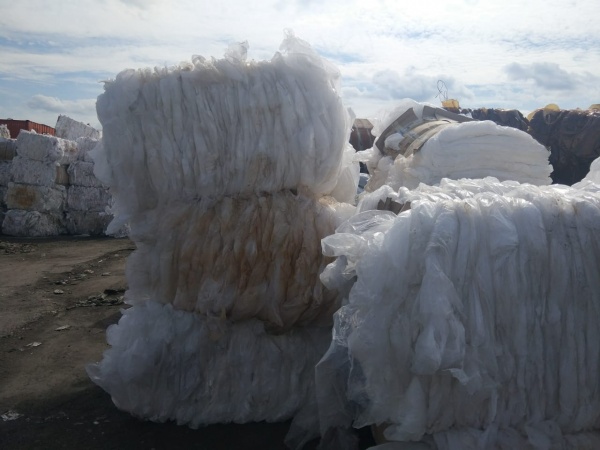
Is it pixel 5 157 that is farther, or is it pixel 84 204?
pixel 5 157

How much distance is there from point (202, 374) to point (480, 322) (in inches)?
48.5

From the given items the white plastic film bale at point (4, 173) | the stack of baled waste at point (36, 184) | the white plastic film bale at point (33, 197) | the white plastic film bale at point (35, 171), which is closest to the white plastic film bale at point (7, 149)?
the white plastic film bale at point (4, 173)

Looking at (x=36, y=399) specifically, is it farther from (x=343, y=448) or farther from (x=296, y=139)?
(x=296, y=139)

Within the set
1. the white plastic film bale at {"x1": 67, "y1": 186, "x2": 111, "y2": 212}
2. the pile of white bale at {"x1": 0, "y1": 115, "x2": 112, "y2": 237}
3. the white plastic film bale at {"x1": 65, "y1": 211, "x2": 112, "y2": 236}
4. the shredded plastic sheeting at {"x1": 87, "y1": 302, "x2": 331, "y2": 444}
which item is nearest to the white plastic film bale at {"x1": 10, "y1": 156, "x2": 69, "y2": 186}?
the pile of white bale at {"x1": 0, "y1": 115, "x2": 112, "y2": 237}

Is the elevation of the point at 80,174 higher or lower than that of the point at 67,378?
higher

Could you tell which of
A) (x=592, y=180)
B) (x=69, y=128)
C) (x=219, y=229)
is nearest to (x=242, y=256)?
(x=219, y=229)

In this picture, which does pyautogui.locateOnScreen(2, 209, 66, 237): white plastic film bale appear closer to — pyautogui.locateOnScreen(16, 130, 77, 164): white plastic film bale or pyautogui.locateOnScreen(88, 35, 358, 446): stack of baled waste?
pyautogui.locateOnScreen(16, 130, 77, 164): white plastic film bale

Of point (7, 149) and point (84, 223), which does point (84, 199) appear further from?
point (7, 149)

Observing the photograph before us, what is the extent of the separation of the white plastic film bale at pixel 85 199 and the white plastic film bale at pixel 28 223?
318 millimetres

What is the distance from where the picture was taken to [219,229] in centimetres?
239

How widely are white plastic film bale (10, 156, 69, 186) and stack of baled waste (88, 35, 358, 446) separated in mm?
6227

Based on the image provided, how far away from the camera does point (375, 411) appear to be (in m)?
1.68

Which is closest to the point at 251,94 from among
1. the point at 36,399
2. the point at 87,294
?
the point at 36,399

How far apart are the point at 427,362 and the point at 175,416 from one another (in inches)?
51.1
